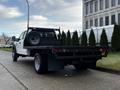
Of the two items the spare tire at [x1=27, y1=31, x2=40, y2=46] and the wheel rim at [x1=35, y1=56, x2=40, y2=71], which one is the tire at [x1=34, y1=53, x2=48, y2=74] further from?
the spare tire at [x1=27, y1=31, x2=40, y2=46]

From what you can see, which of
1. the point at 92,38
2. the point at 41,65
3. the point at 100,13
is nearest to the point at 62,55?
the point at 41,65

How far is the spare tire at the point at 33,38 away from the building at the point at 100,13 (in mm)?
31457

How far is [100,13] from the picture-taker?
55344 mm

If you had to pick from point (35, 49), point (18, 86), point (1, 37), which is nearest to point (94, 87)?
point (18, 86)

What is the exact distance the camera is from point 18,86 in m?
9.22

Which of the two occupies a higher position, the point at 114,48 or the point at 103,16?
the point at 103,16

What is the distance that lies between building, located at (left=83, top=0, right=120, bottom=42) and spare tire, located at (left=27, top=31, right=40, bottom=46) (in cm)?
3146

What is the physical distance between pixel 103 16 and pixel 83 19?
8.74 meters

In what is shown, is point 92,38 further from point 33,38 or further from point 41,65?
point 41,65

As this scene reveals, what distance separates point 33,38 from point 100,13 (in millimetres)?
41965

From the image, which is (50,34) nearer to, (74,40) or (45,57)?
(45,57)

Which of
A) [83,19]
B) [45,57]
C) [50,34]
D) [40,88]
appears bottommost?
[40,88]

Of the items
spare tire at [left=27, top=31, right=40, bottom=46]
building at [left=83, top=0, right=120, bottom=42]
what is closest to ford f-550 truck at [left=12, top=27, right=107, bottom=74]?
spare tire at [left=27, top=31, right=40, bottom=46]

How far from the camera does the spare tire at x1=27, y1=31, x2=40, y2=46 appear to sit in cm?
1470
